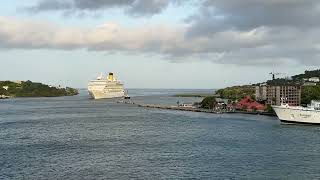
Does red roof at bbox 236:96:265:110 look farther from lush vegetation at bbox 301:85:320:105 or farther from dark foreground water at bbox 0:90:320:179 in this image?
dark foreground water at bbox 0:90:320:179

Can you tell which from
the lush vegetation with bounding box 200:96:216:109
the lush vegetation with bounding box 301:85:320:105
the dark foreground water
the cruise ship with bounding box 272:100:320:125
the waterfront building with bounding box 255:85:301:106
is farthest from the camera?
the lush vegetation with bounding box 200:96:216:109

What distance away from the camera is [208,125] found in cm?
6681

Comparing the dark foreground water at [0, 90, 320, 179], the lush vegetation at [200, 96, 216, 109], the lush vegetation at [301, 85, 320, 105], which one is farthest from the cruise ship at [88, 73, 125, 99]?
the dark foreground water at [0, 90, 320, 179]

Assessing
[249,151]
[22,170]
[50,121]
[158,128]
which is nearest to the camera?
[22,170]

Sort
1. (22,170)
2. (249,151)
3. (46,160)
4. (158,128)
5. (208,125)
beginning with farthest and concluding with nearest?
(208,125) < (158,128) < (249,151) < (46,160) < (22,170)

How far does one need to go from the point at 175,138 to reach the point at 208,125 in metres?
16.3

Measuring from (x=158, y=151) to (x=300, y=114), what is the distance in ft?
114

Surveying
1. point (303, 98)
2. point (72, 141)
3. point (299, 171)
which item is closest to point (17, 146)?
point (72, 141)

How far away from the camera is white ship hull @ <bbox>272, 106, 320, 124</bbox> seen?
225 ft

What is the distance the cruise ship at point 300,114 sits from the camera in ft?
225

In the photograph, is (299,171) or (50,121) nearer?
(299,171)

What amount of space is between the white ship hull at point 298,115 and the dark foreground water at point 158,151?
3675 millimetres

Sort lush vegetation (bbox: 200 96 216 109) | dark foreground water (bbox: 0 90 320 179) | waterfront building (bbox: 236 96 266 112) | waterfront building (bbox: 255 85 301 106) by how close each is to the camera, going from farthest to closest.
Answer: lush vegetation (bbox: 200 96 216 109) → waterfront building (bbox: 255 85 301 106) → waterfront building (bbox: 236 96 266 112) → dark foreground water (bbox: 0 90 320 179)

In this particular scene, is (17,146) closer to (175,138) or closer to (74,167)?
(74,167)
